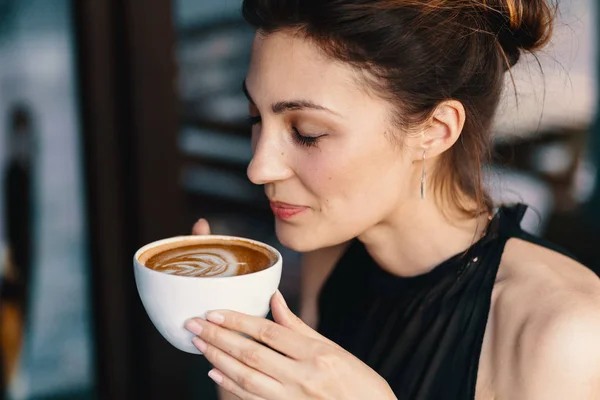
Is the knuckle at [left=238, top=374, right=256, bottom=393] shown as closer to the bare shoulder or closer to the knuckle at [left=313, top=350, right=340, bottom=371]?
the knuckle at [left=313, top=350, right=340, bottom=371]

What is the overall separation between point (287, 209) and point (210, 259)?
21 centimetres

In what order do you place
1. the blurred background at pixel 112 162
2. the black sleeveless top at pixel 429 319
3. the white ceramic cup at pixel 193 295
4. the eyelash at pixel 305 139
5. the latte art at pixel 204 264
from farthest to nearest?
1. the blurred background at pixel 112 162
2. the black sleeveless top at pixel 429 319
3. the eyelash at pixel 305 139
4. the latte art at pixel 204 264
5. the white ceramic cup at pixel 193 295

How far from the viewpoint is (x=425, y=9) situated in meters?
1.16

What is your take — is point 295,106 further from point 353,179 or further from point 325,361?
point 325,361

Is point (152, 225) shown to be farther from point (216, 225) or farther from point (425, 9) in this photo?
point (425, 9)

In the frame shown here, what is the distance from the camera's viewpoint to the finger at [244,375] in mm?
1032

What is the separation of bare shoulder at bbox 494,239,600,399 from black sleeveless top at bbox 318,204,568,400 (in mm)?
76

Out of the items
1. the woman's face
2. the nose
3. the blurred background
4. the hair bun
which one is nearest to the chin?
the woman's face

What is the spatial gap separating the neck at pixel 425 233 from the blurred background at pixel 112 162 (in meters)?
0.59

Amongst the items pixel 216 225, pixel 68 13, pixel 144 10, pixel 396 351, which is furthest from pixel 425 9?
pixel 216 225

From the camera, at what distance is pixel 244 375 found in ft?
3.39

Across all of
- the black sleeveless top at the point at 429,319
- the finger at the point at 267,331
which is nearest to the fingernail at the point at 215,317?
the finger at the point at 267,331

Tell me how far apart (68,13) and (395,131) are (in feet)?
4.26

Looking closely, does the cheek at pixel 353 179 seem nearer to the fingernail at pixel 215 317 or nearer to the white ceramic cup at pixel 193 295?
the white ceramic cup at pixel 193 295
